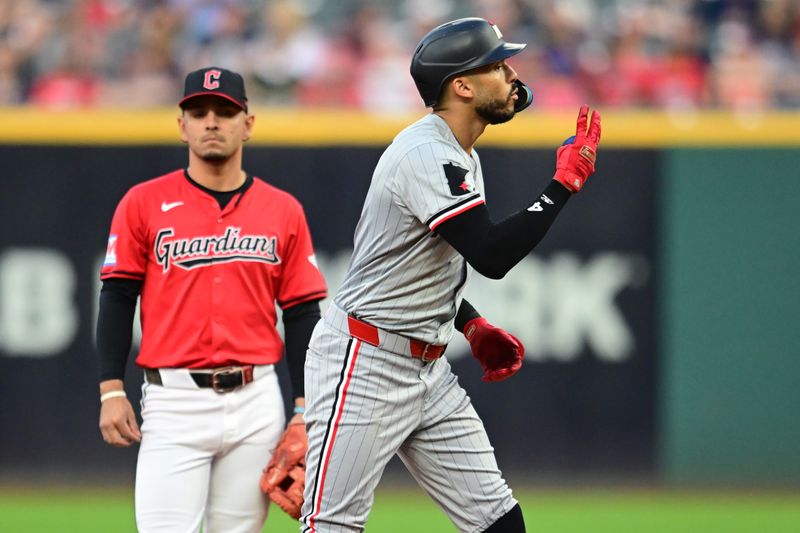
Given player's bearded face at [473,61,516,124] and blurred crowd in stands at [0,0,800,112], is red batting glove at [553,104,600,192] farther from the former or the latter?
blurred crowd in stands at [0,0,800,112]

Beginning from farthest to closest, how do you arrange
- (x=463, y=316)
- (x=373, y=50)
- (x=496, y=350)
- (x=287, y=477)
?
(x=373, y=50) < (x=463, y=316) < (x=496, y=350) < (x=287, y=477)

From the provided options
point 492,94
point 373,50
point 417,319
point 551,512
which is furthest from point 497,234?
point 373,50

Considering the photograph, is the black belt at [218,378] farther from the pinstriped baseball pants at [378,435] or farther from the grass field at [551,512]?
the grass field at [551,512]

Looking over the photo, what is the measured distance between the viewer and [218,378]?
4.16m

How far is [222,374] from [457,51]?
1389 mm

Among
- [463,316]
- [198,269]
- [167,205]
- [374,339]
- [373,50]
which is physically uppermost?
[373,50]

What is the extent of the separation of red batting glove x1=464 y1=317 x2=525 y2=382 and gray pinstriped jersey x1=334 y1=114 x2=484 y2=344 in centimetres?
34

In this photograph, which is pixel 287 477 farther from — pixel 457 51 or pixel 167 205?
pixel 457 51

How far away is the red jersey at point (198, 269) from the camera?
419 cm

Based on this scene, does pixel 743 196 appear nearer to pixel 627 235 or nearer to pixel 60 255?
pixel 627 235

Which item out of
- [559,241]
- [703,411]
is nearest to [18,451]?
[559,241]

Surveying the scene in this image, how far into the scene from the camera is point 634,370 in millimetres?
7816

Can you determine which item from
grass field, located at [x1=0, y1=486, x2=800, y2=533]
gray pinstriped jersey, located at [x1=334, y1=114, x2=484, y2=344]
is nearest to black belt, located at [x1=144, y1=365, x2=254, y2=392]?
gray pinstriped jersey, located at [x1=334, y1=114, x2=484, y2=344]

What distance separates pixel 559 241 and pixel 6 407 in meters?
3.70
